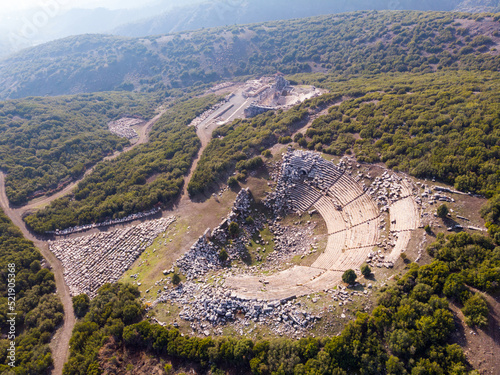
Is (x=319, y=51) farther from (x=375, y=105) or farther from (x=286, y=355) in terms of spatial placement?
(x=286, y=355)

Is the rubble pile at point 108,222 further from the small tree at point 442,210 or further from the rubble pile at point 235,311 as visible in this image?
the small tree at point 442,210

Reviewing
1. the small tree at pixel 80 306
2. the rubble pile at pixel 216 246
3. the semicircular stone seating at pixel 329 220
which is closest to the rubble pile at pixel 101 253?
the small tree at pixel 80 306

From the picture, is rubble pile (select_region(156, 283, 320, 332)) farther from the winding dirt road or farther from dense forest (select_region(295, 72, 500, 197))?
dense forest (select_region(295, 72, 500, 197))

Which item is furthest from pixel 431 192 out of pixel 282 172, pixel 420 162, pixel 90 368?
pixel 90 368

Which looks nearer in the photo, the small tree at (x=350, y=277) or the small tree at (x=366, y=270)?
the small tree at (x=350, y=277)

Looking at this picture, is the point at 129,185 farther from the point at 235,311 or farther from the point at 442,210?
the point at 442,210

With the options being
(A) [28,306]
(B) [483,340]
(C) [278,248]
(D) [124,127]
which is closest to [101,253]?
(A) [28,306]
